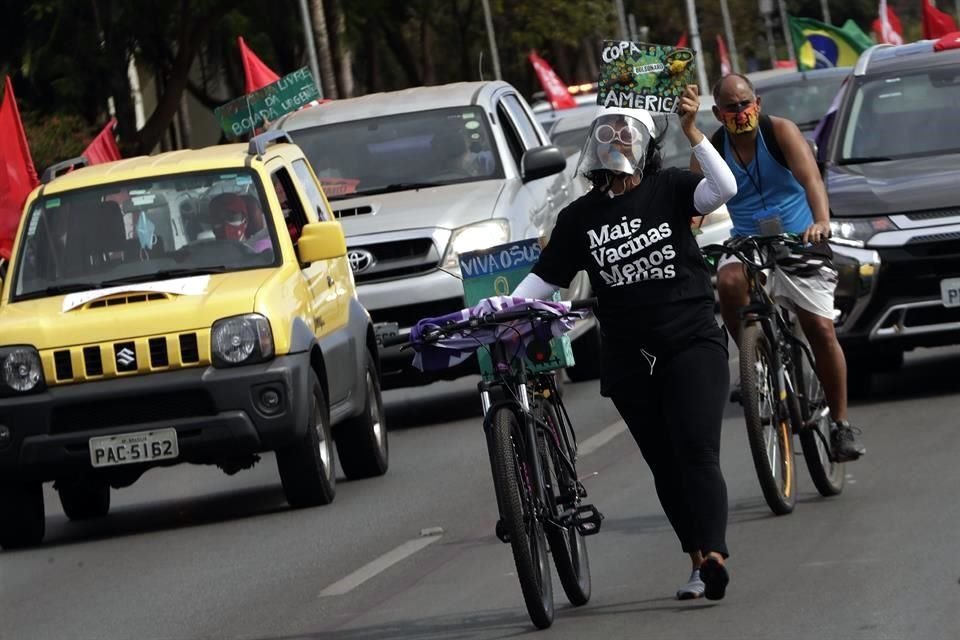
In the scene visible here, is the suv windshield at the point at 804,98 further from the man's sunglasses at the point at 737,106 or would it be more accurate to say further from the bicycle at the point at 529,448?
the bicycle at the point at 529,448

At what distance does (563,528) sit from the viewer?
795 centimetres

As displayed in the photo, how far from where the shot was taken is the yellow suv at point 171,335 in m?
11.4

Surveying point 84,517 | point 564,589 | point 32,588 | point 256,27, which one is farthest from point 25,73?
point 564,589

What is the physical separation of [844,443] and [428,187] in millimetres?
5852

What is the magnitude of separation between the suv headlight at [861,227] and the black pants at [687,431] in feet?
16.8

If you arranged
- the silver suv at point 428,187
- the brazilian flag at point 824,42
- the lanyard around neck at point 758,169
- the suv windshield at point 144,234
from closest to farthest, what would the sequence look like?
1. the lanyard around neck at point 758,169
2. the suv windshield at point 144,234
3. the silver suv at point 428,187
4. the brazilian flag at point 824,42

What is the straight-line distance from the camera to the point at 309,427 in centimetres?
1162

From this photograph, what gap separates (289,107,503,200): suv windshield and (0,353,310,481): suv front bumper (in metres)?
4.26

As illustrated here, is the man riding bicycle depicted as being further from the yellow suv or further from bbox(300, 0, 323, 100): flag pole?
bbox(300, 0, 323, 100): flag pole

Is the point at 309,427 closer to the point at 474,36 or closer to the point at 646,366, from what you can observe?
the point at 646,366

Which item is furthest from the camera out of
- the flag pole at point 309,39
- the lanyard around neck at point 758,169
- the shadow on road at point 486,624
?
the flag pole at point 309,39

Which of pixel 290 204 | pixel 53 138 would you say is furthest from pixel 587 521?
pixel 53 138

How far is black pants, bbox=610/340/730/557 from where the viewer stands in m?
7.91

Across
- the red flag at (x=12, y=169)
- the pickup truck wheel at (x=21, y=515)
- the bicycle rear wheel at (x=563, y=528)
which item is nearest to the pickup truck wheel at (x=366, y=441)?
the pickup truck wheel at (x=21, y=515)
